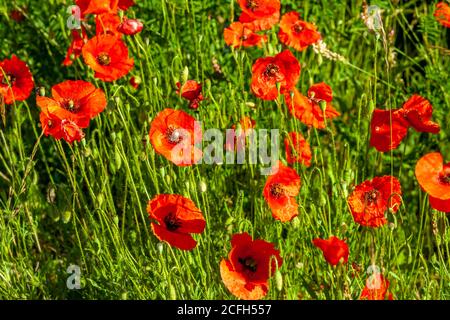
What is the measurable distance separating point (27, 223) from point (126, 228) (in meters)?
0.36

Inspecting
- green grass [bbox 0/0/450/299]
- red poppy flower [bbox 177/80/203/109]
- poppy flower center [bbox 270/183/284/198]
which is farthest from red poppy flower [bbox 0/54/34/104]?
poppy flower center [bbox 270/183/284/198]

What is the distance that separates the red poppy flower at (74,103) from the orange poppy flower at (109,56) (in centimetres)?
10

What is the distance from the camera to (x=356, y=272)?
6.84 feet

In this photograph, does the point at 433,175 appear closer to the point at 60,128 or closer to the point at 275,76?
the point at 275,76

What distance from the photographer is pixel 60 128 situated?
2051 millimetres

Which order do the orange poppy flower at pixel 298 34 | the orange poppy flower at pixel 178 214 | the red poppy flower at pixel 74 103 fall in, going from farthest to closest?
the orange poppy flower at pixel 298 34
the red poppy flower at pixel 74 103
the orange poppy flower at pixel 178 214

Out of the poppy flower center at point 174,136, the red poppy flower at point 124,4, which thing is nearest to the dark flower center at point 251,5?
the red poppy flower at point 124,4

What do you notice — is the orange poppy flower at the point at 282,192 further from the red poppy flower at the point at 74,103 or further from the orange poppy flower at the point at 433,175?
the red poppy flower at the point at 74,103

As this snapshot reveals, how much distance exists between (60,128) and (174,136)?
302 mm

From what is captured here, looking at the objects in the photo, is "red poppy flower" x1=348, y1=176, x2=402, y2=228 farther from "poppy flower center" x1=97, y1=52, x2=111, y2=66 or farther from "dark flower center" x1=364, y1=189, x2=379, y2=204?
"poppy flower center" x1=97, y1=52, x2=111, y2=66

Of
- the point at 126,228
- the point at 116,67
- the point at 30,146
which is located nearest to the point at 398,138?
the point at 116,67

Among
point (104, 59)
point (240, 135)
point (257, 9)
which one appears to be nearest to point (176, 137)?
point (240, 135)

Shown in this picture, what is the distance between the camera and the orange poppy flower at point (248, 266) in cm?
192
